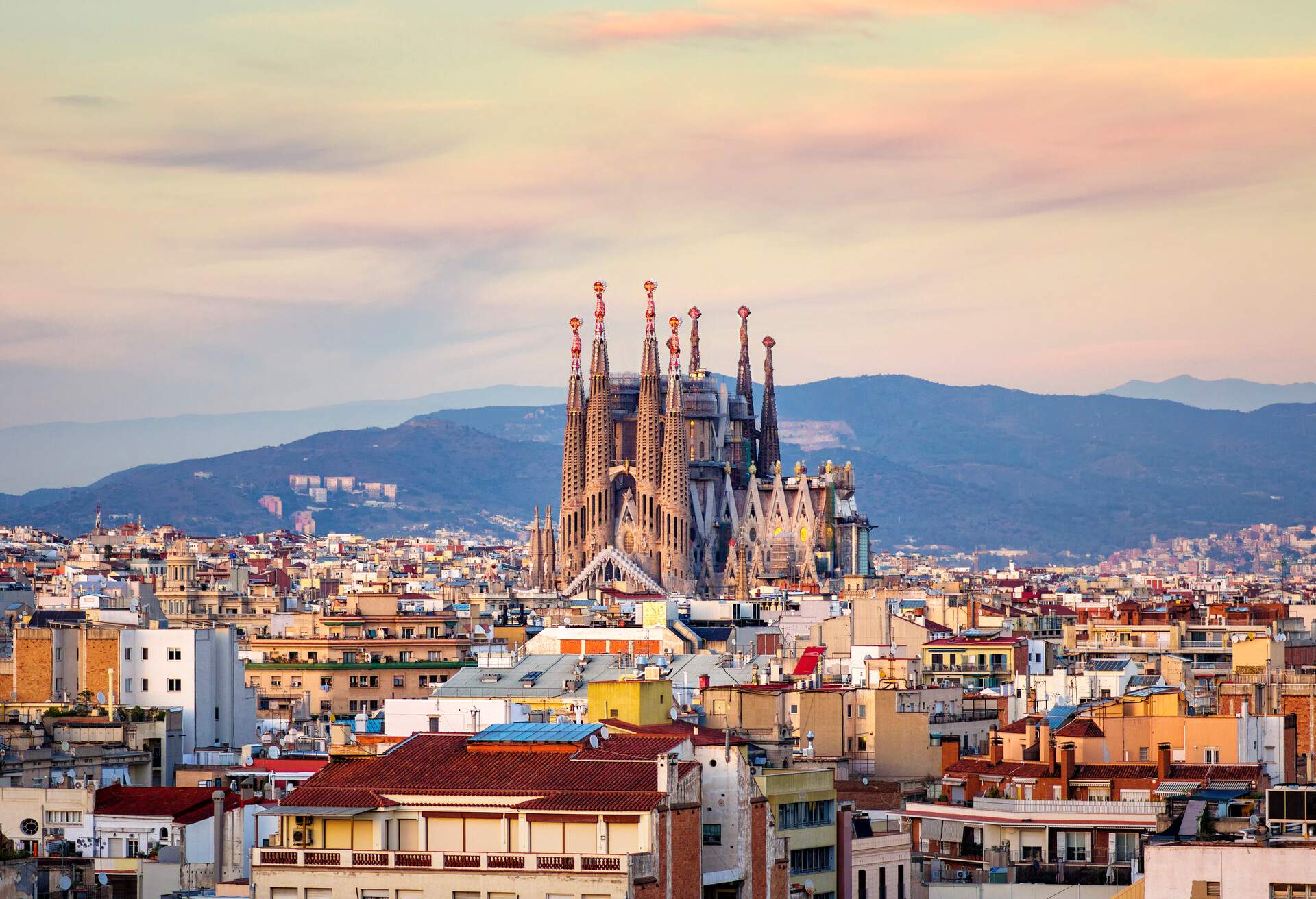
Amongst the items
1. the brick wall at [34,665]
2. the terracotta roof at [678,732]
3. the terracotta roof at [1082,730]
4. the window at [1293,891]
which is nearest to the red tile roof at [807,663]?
the brick wall at [34,665]

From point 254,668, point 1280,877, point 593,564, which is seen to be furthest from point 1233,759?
point 593,564

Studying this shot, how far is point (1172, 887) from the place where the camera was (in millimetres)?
27453

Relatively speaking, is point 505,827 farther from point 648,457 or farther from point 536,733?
point 648,457

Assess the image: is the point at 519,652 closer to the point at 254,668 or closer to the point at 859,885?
the point at 254,668

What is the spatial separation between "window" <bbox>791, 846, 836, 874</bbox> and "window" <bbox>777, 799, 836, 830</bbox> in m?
0.28

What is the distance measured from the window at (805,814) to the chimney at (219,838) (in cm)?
612

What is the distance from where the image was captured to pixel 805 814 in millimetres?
36250

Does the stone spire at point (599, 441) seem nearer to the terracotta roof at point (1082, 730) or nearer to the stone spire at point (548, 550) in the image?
the stone spire at point (548, 550)

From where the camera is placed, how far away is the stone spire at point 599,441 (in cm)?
19225

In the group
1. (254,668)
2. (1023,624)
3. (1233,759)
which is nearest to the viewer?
(1233,759)

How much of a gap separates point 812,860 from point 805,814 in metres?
0.51

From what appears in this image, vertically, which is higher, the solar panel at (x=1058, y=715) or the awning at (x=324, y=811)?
the solar panel at (x=1058, y=715)

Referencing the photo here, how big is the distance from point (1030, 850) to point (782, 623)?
62.6m

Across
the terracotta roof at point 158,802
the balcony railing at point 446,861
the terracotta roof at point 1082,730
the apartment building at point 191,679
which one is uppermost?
the apartment building at point 191,679
